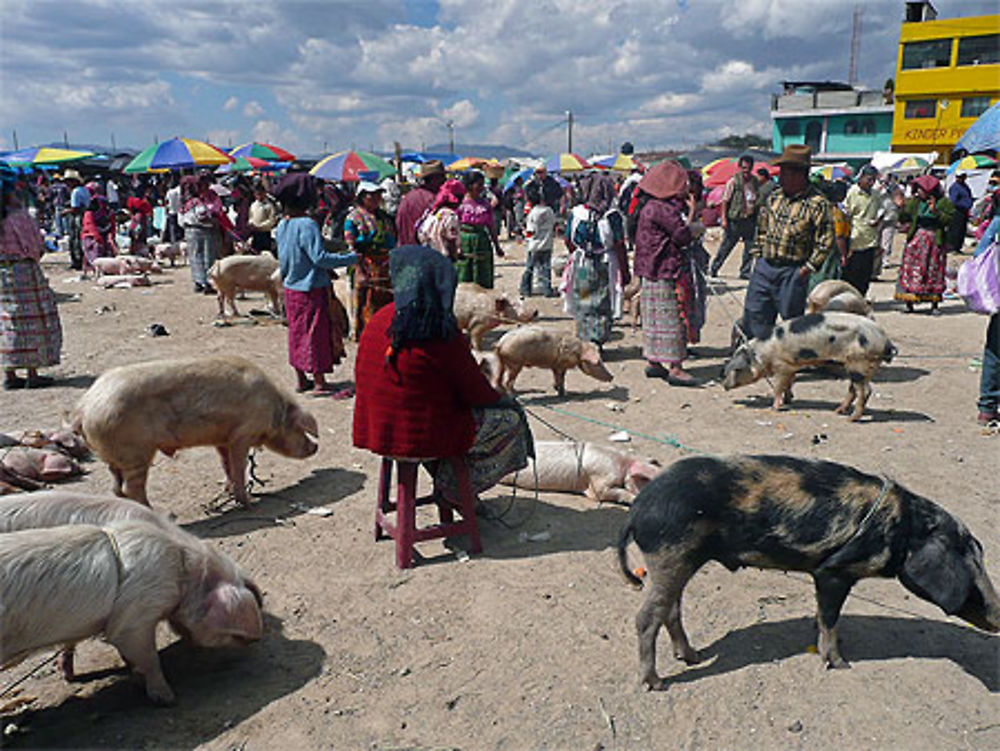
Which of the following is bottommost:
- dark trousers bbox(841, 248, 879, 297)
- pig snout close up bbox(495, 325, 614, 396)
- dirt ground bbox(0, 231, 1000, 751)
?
dirt ground bbox(0, 231, 1000, 751)

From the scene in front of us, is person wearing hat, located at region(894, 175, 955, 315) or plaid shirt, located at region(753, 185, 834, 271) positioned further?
person wearing hat, located at region(894, 175, 955, 315)

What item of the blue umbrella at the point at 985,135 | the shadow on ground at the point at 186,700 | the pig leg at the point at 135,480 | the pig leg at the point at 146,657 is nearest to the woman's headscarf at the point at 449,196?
the pig leg at the point at 135,480

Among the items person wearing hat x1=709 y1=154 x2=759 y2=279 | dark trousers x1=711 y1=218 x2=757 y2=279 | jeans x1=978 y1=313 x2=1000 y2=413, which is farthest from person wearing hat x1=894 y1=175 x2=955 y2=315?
jeans x1=978 y1=313 x2=1000 y2=413

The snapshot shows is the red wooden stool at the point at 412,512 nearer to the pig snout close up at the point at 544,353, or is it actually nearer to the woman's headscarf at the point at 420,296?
the woman's headscarf at the point at 420,296

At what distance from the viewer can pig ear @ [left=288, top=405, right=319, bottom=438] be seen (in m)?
5.26

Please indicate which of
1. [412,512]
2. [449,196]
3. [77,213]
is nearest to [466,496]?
[412,512]

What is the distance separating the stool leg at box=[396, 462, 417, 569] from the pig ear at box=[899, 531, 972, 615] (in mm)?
2518

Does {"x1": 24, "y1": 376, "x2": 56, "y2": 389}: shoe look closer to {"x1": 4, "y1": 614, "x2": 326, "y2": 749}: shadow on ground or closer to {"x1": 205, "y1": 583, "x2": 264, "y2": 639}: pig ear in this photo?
{"x1": 4, "y1": 614, "x2": 326, "y2": 749}: shadow on ground

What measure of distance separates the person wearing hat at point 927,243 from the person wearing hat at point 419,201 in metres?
7.53

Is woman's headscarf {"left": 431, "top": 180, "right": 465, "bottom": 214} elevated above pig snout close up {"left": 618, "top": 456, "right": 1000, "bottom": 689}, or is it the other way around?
woman's headscarf {"left": 431, "top": 180, "right": 465, "bottom": 214}

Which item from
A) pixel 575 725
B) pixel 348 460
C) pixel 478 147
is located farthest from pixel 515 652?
pixel 478 147

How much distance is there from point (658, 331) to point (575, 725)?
5509 mm

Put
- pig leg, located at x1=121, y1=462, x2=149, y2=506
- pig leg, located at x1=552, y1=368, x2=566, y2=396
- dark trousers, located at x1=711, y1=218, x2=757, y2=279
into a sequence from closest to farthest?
pig leg, located at x1=121, y1=462, x2=149, y2=506 → pig leg, located at x1=552, y1=368, x2=566, y2=396 → dark trousers, located at x1=711, y1=218, x2=757, y2=279

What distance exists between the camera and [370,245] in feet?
28.0
